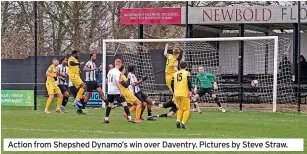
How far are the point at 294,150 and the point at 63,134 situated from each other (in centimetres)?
535

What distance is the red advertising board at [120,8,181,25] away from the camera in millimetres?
30688

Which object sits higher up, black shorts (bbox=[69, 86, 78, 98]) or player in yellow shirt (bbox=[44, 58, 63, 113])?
player in yellow shirt (bbox=[44, 58, 63, 113])

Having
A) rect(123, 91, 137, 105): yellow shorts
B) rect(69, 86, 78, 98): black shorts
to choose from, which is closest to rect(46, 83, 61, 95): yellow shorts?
rect(123, 91, 137, 105): yellow shorts

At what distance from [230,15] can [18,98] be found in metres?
9.91

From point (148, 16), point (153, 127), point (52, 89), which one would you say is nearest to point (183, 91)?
point (153, 127)

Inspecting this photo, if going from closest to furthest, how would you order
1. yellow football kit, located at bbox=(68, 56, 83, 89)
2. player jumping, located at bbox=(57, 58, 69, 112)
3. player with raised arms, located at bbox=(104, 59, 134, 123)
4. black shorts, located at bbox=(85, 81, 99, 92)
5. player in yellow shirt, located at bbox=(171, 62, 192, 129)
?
player in yellow shirt, located at bbox=(171, 62, 192, 129)
player with raised arms, located at bbox=(104, 59, 134, 123)
yellow football kit, located at bbox=(68, 56, 83, 89)
black shorts, located at bbox=(85, 81, 99, 92)
player jumping, located at bbox=(57, 58, 69, 112)

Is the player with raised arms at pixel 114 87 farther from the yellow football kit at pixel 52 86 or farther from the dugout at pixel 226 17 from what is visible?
the dugout at pixel 226 17

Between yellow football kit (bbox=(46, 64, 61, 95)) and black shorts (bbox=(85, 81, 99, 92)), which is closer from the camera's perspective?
black shorts (bbox=(85, 81, 99, 92))

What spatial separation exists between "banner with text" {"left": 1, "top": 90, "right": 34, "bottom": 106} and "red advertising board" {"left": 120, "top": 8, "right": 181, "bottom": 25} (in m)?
5.95

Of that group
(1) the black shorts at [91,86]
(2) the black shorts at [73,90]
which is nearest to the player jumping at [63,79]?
→ (1) the black shorts at [91,86]

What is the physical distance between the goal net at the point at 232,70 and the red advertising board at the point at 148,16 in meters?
0.98

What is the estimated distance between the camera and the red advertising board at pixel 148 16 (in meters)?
30.7

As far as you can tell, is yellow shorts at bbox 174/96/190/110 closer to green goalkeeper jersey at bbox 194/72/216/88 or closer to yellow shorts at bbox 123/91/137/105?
yellow shorts at bbox 123/91/137/105

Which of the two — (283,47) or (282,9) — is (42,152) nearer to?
(282,9)
